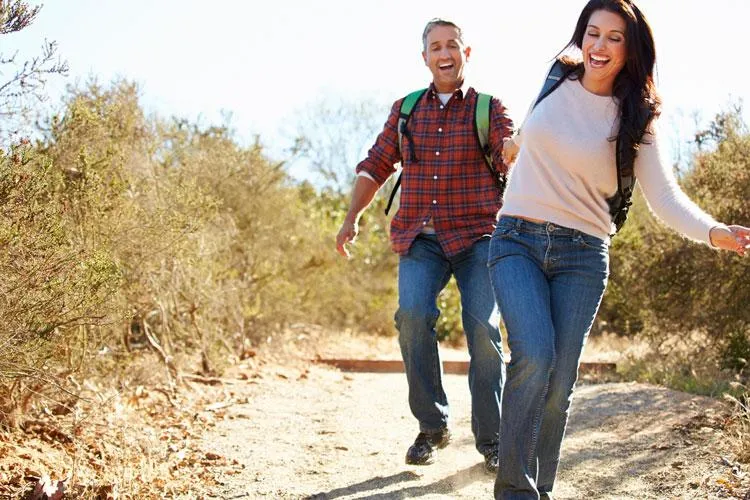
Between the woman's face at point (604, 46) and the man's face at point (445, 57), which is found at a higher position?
the man's face at point (445, 57)

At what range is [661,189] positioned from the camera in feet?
13.3

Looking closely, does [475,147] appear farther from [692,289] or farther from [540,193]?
[692,289]

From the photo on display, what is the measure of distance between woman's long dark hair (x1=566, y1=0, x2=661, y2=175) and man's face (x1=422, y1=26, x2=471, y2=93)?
1211 mm

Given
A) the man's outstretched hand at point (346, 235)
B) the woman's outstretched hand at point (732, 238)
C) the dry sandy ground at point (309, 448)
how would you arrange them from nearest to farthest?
the woman's outstretched hand at point (732, 238), the dry sandy ground at point (309, 448), the man's outstretched hand at point (346, 235)

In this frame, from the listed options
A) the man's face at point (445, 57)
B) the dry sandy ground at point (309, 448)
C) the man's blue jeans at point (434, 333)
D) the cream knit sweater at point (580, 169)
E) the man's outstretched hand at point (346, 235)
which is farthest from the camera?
the man's outstretched hand at point (346, 235)

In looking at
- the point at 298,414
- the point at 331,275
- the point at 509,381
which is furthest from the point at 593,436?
the point at 331,275

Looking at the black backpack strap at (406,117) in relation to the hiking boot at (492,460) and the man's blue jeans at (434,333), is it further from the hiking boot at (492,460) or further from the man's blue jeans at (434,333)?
the hiking boot at (492,460)

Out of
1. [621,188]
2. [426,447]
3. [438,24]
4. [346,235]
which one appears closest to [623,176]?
[621,188]

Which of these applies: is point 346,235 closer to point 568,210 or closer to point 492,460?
point 492,460

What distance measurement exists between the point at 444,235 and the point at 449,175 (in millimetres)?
326

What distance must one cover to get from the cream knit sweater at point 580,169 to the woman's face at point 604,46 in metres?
0.10

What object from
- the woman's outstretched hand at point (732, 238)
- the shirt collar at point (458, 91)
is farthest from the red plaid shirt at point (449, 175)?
the woman's outstretched hand at point (732, 238)

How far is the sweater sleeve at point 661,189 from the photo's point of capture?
398 centimetres

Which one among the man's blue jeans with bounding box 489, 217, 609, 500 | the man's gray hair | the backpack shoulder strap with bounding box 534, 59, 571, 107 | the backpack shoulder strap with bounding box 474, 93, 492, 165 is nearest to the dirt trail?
the man's blue jeans with bounding box 489, 217, 609, 500
